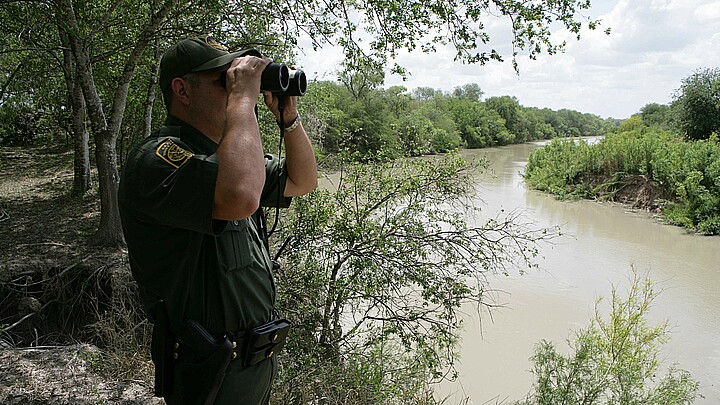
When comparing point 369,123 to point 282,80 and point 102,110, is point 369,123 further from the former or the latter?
point 282,80

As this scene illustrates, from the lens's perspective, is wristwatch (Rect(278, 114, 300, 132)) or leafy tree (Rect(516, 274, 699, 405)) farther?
leafy tree (Rect(516, 274, 699, 405))

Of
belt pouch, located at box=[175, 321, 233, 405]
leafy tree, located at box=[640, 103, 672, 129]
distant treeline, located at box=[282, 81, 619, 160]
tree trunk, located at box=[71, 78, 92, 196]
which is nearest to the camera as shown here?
belt pouch, located at box=[175, 321, 233, 405]

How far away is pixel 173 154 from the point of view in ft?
4.16

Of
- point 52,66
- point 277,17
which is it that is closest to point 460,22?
point 277,17

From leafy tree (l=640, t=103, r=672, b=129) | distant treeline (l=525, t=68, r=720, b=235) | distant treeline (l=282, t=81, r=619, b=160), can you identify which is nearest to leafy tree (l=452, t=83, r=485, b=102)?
leafy tree (l=640, t=103, r=672, b=129)

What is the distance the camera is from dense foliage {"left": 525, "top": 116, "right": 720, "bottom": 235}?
1523cm

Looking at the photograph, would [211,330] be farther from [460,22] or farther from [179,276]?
[460,22]

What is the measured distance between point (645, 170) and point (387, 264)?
16.4 metres

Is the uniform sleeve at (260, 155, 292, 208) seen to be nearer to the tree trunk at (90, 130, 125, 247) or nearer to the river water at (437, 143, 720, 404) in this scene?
the river water at (437, 143, 720, 404)

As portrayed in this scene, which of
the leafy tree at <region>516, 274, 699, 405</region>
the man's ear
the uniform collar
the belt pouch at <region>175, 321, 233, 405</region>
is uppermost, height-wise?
the man's ear

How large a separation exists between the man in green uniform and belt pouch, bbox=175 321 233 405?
12 millimetres

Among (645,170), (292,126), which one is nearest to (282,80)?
(292,126)

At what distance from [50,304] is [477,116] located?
38.5 m

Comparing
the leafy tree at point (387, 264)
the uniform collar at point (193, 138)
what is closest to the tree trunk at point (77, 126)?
the leafy tree at point (387, 264)
